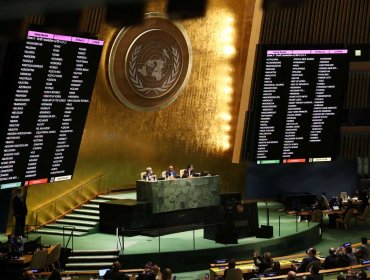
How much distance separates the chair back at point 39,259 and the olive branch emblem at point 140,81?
7.03 m

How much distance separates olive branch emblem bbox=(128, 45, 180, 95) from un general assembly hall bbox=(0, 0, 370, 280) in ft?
0.19

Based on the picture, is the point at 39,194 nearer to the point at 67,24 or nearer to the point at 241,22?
the point at 241,22

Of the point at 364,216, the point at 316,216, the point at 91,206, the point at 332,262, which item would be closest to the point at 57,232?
the point at 91,206

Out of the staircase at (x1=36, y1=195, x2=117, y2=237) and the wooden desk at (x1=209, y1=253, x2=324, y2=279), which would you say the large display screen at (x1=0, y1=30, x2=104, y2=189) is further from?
the wooden desk at (x1=209, y1=253, x2=324, y2=279)

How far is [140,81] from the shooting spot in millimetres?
18453

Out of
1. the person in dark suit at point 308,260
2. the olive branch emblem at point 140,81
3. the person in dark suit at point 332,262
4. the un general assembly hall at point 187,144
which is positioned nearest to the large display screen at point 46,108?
the un general assembly hall at point 187,144

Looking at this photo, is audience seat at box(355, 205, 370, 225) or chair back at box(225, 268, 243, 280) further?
audience seat at box(355, 205, 370, 225)

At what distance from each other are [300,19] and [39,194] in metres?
8.05

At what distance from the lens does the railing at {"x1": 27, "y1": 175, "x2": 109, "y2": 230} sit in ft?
55.2

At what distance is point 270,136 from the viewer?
1469 cm

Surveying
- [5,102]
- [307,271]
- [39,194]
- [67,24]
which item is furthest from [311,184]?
[67,24]

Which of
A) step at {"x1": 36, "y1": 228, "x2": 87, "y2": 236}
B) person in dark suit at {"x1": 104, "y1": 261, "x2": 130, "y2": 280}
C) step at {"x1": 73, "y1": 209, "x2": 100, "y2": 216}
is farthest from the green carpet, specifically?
person in dark suit at {"x1": 104, "y1": 261, "x2": 130, "y2": 280}

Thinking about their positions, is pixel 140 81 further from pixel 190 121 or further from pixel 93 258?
pixel 93 258

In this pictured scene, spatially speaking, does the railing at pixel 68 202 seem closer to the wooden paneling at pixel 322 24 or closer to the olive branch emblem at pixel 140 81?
the olive branch emblem at pixel 140 81
